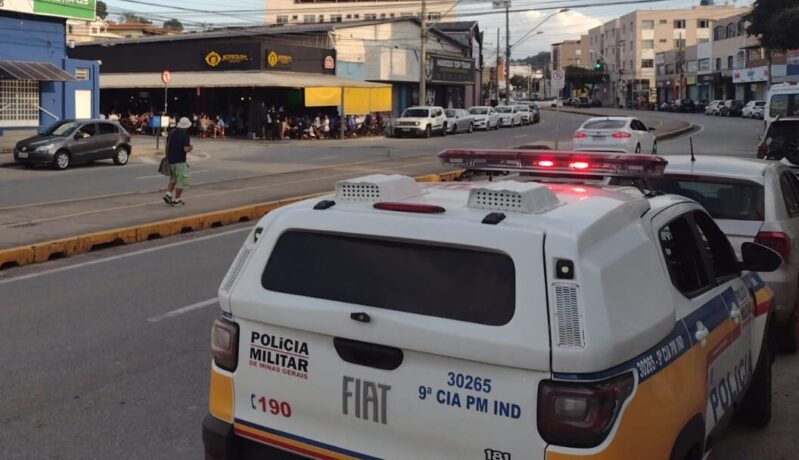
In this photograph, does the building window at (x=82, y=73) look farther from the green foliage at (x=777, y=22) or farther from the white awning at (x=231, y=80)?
the green foliage at (x=777, y=22)

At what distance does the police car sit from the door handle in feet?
0.04

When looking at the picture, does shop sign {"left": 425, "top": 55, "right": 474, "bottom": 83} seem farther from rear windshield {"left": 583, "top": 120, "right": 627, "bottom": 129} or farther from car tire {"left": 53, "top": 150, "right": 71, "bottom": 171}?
car tire {"left": 53, "top": 150, "right": 71, "bottom": 171}

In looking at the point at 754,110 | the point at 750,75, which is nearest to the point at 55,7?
the point at 754,110

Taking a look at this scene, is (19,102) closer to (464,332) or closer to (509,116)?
(509,116)

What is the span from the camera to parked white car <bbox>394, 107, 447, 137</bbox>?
147 ft

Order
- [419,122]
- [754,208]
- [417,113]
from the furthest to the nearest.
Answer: [417,113]
[419,122]
[754,208]

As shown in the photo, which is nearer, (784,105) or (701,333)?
(701,333)

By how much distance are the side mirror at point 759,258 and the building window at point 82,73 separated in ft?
113

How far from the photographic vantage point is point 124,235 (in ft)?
39.9

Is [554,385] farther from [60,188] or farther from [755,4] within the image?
[755,4]

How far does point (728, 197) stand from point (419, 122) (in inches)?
1510

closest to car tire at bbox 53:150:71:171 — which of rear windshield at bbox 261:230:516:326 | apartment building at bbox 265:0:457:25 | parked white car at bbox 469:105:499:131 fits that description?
rear windshield at bbox 261:230:516:326

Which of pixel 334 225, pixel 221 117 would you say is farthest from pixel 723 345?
pixel 221 117

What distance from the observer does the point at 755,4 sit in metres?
39.2
